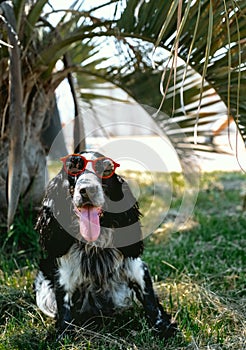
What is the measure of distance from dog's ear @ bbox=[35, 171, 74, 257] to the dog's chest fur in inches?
2.1

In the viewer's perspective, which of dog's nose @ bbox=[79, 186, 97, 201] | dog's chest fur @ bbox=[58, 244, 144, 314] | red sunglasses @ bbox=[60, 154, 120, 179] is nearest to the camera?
dog's nose @ bbox=[79, 186, 97, 201]

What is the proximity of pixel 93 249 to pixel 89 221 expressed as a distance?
293 millimetres

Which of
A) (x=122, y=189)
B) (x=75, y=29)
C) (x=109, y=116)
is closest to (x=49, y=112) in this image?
(x=75, y=29)

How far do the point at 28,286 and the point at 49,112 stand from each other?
1556 mm

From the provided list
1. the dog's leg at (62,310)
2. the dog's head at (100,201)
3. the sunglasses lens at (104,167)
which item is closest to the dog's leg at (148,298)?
the dog's head at (100,201)

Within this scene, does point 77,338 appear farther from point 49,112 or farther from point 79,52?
Result: point 79,52

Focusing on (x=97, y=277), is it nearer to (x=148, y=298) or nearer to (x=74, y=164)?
(x=148, y=298)

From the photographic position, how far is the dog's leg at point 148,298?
264 centimetres

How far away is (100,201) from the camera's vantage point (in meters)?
2.33

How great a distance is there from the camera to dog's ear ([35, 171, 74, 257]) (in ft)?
8.23

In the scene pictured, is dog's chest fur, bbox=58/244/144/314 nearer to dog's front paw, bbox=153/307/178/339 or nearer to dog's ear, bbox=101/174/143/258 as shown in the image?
dog's ear, bbox=101/174/143/258

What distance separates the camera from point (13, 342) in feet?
8.46

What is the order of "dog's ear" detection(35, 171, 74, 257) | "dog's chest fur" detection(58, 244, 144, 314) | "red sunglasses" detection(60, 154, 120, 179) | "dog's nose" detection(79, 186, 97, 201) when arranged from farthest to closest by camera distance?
"dog's chest fur" detection(58, 244, 144, 314) < "dog's ear" detection(35, 171, 74, 257) < "red sunglasses" detection(60, 154, 120, 179) < "dog's nose" detection(79, 186, 97, 201)

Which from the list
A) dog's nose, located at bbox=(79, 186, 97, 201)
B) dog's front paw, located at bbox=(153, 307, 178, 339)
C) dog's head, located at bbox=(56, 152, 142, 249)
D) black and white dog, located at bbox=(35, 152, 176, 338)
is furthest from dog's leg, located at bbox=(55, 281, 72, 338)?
dog's nose, located at bbox=(79, 186, 97, 201)
